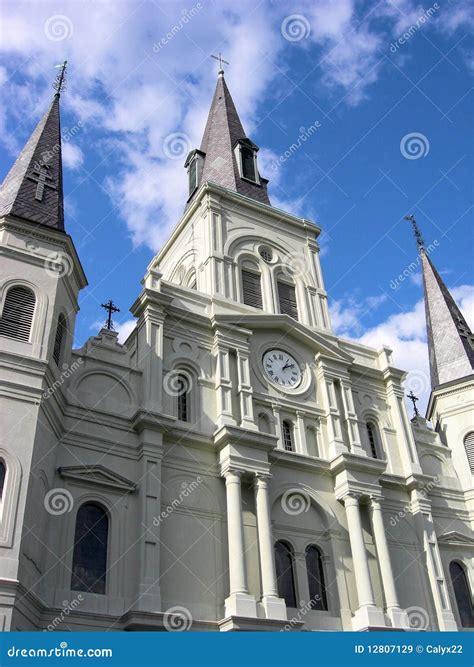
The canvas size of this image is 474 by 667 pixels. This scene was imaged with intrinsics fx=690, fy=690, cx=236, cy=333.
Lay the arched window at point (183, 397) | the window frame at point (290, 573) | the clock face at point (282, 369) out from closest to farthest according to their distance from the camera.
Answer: the window frame at point (290, 573)
the arched window at point (183, 397)
the clock face at point (282, 369)

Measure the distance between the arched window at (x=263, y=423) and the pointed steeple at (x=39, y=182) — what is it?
9663 millimetres

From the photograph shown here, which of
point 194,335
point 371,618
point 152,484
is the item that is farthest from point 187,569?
point 194,335

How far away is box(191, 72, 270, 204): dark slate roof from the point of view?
113 ft

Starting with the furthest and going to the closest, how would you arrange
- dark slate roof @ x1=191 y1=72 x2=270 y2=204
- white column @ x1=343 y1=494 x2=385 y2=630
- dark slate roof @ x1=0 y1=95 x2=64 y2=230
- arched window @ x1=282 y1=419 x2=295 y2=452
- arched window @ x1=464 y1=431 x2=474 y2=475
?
dark slate roof @ x1=191 y1=72 x2=270 y2=204 < arched window @ x1=464 y1=431 x2=474 y2=475 < arched window @ x1=282 y1=419 x2=295 y2=452 < dark slate roof @ x1=0 y1=95 x2=64 y2=230 < white column @ x1=343 y1=494 x2=385 y2=630

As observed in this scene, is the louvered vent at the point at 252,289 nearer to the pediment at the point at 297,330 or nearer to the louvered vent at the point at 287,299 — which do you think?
the louvered vent at the point at 287,299

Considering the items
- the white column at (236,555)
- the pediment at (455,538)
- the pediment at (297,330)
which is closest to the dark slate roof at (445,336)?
the pediment at (297,330)

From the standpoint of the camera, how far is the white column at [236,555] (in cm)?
1953

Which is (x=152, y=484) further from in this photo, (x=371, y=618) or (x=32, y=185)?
(x=32, y=185)

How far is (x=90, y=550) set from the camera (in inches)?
762

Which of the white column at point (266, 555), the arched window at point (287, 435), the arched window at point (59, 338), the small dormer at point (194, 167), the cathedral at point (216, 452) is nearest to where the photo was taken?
the cathedral at point (216, 452)

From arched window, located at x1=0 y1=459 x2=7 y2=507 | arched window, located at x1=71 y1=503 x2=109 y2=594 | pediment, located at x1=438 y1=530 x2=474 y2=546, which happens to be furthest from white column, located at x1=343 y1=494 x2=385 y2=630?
arched window, located at x1=0 y1=459 x2=7 y2=507

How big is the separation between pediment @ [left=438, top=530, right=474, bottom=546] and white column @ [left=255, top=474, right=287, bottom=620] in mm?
8473

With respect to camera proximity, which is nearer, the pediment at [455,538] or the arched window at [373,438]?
the pediment at [455,538]

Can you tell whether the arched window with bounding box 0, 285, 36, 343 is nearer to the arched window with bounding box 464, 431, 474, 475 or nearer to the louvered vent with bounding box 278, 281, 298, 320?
the louvered vent with bounding box 278, 281, 298, 320
